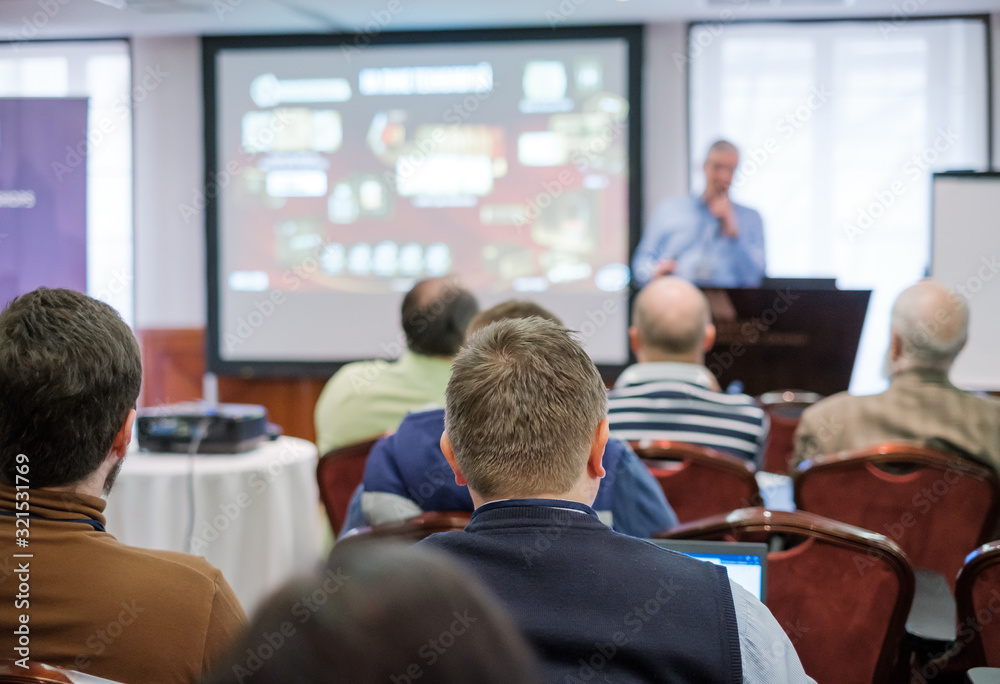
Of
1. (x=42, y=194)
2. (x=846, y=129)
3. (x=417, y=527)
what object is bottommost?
(x=417, y=527)

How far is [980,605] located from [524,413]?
0.92 m

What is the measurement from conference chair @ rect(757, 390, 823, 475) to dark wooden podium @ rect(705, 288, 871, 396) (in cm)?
30

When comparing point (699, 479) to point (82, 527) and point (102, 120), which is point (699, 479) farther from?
point (102, 120)

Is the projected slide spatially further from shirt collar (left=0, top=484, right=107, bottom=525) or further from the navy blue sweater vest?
the navy blue sweater vest

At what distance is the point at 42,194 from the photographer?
493cm

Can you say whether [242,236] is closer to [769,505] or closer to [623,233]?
[623,233]

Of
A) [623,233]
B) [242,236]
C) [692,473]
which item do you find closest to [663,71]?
[623,233]

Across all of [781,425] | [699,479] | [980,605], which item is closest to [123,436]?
[699,479]

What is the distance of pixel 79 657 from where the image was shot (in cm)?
108

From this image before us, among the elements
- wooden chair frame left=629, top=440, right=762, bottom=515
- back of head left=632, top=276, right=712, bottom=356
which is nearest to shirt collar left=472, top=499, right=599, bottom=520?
wooden chair frame left=629, top=440, right=762, bottom=515

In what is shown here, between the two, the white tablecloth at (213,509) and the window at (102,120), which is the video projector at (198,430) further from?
the window at (102,120)

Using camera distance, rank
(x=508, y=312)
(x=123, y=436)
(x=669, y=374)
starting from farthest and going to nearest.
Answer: (x=669, y=374) < (x=508, y=312) < (x=123, y=436)

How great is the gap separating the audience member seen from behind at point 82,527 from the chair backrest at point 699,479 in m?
1.12

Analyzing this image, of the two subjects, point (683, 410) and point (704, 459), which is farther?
point (683, 410)
